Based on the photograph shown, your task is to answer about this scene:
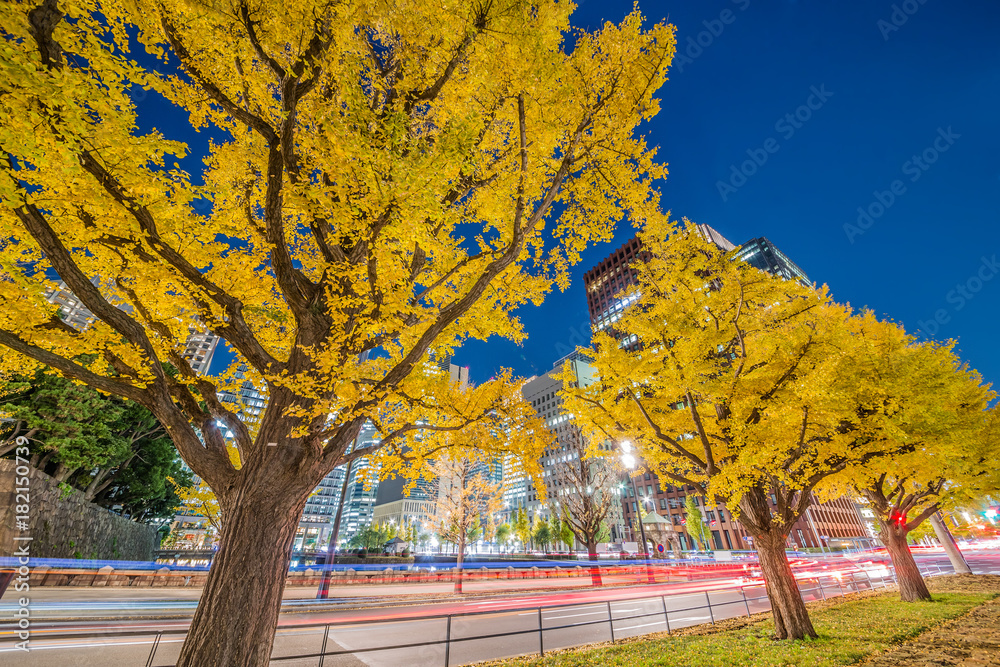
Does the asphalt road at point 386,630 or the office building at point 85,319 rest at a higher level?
the office building at point 85,319

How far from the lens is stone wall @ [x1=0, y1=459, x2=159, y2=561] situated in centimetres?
1398

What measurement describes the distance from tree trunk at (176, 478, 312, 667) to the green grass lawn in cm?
556

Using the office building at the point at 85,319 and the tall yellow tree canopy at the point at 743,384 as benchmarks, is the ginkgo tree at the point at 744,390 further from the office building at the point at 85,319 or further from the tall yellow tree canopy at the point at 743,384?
the office building at the point at 85,319

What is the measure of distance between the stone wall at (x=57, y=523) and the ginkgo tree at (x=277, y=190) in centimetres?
1677

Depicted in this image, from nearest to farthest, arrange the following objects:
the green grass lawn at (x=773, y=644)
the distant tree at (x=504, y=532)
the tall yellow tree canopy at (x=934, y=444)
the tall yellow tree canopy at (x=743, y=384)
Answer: the green grass lawn at (x=773, y=644), the tall yellow tree canopy at (x=743, y=384), the tall yellow tree canopy at (x=934, y=444), the distant tree at (x=504, y=532)

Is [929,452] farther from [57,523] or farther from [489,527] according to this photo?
[489,527]

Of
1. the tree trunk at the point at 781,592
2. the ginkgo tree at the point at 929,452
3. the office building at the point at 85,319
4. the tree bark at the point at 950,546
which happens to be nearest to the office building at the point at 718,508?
the tree bark at the point at 950,546

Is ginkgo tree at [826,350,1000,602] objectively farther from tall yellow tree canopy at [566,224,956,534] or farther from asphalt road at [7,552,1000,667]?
asphalt road at [7,552,1000,667]

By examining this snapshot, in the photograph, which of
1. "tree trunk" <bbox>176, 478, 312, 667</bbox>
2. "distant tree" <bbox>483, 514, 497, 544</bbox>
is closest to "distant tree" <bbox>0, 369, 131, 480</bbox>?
"tree trunk" <bbox>176, 478, 312, 667</bbox>

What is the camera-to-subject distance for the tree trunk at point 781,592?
8039 millimetres

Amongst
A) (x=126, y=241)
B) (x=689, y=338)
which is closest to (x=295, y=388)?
(x=126, y=241)

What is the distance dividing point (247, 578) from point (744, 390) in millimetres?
10028

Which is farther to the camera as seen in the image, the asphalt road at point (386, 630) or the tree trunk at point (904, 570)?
the tree trunk at point (904, 570)

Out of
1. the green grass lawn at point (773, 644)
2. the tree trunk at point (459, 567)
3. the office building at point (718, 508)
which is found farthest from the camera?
the office building at point (718, 508)
